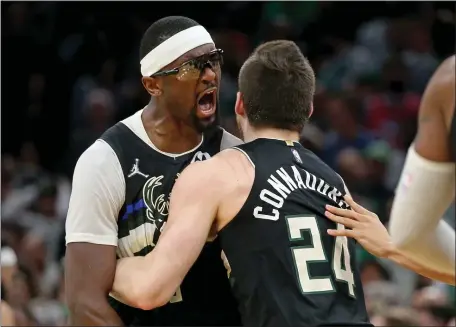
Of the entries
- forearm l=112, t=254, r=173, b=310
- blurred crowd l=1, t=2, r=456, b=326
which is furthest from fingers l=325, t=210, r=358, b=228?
blurred crowd l=1, t=2, r=456, b=326

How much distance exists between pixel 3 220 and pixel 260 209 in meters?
5.27

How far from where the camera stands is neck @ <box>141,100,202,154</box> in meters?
3.78

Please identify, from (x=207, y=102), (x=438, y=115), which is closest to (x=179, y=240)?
(x=207, y=102)

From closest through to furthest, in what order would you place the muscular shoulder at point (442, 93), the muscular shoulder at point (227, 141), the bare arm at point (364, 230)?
the muscular shoulder at point (442, 93) → the bare arm at point (364, 230) → the muscular shoulder at point (227, 141)

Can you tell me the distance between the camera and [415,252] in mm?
2512

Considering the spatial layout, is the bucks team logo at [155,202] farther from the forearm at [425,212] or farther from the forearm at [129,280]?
the forearm at [425,212]

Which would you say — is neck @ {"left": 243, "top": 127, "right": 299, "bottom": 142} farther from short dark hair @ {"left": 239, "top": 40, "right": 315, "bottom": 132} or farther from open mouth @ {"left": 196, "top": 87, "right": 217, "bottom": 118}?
open mouth @ {"left": 196, "top": 87, "right": 217, "bottom": 118}

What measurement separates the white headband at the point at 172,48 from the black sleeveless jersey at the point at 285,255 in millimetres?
567

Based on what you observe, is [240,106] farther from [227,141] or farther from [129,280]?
[129,280]

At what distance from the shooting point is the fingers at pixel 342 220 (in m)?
3.39

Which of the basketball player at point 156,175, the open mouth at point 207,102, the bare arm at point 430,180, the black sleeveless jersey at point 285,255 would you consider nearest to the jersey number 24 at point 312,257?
the black sleeveless jersey at point 285,255

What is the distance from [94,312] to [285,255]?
2.59 ft

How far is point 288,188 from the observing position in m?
3.35

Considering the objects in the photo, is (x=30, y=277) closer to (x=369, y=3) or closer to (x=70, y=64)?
(x=70, y=64)
